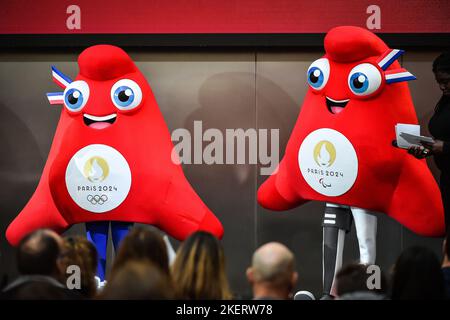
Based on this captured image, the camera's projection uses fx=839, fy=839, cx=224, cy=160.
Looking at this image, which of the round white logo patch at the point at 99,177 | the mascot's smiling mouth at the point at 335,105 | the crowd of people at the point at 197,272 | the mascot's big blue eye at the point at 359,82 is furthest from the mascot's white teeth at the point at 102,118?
the crowd of people at the point at 197,272

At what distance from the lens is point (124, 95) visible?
4.37 m

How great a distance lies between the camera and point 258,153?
5551 mm

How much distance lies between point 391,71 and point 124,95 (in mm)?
1373

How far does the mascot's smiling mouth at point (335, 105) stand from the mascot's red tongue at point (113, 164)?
0.85m

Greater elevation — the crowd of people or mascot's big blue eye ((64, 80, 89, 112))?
mascot's big blue eye ((64, 80, 89, 112))

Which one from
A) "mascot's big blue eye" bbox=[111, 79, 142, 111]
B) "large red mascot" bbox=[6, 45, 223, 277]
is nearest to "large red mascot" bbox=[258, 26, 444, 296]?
"large red mascot" bbox=[6, 45, 223, 277]

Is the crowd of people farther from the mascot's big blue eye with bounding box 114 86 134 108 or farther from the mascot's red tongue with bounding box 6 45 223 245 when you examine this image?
the mascot's big blue eye with bounding box 114 86 134 108

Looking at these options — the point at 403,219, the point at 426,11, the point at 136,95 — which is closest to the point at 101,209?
the point at 136,95

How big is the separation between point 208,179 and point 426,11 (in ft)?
5.92

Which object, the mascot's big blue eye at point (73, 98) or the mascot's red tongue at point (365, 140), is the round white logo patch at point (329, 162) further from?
the mascot's big blue eye at point (73, 98)

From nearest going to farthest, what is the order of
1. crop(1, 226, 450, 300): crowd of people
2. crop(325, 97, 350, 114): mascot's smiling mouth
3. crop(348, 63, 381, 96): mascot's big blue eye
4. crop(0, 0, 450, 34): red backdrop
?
1. crop(1, 226, 450, 300): crowd of people
2. crop(348, 63, 381, 96): mascot's big blue eye
3. crop(325, 97, 350, 114): mascot's smiling mouth
4. crop(0, 0, 450, 34): red backdrop

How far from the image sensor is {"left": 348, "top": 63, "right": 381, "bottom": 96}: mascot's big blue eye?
4.16m

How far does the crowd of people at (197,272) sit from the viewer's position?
2.83m

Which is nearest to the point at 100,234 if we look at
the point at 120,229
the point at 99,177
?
the point at 120,229
